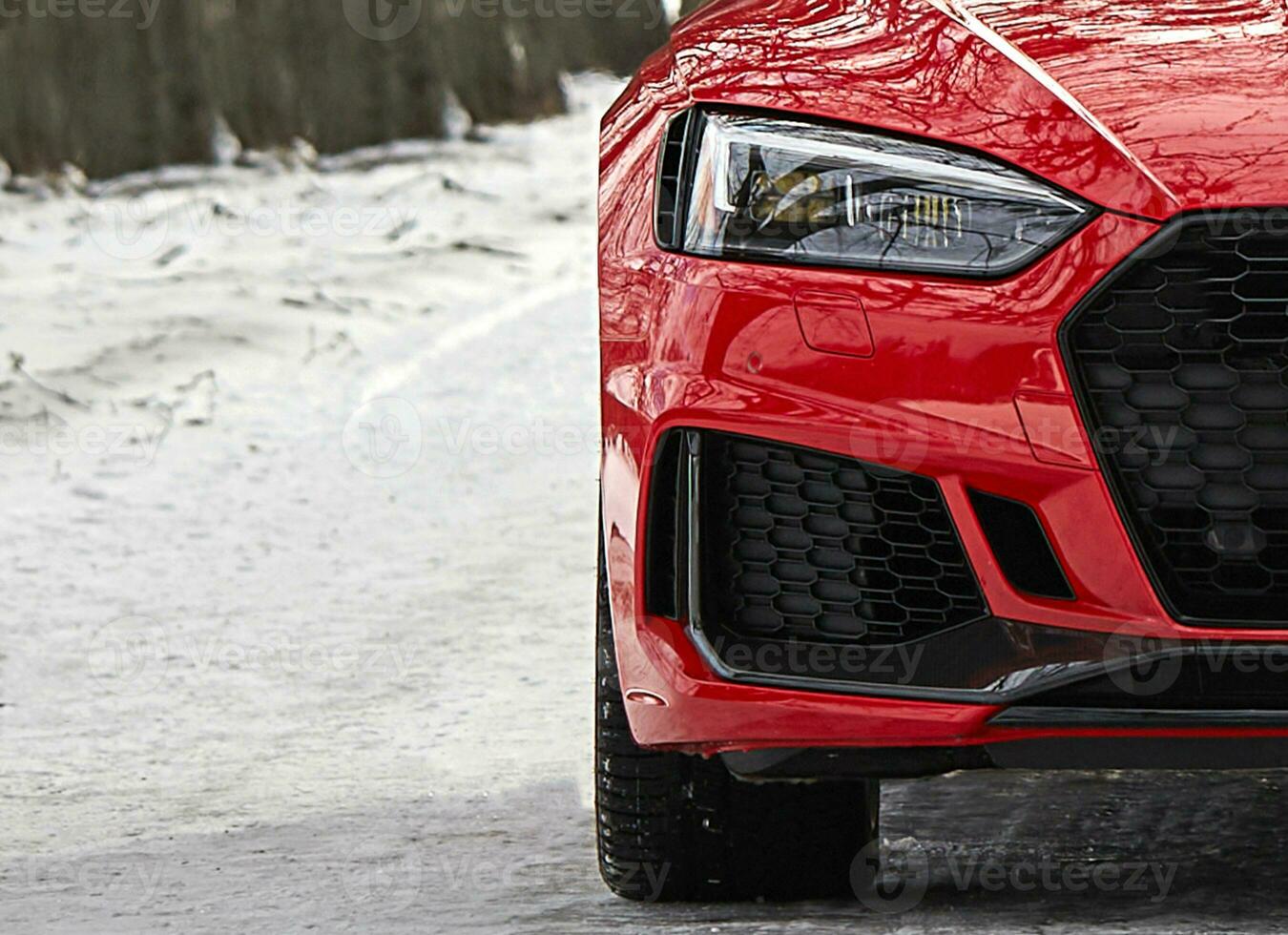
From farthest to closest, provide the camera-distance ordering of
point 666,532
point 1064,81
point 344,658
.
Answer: point 344,658 < point 666,532 < point 1064,81

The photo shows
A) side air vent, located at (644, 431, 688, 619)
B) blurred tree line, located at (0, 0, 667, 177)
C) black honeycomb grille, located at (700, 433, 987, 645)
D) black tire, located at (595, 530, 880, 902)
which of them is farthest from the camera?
blurred tree line, located at (0, 0, 667, 177)

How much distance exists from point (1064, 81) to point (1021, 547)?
0.53 metres

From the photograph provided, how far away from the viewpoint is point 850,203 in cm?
247

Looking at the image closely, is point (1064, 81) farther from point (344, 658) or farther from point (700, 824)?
point (344, 658)

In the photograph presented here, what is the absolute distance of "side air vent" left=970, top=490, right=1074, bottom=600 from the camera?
7.79ft

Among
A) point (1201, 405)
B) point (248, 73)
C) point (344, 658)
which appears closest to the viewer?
point (1201, 405)

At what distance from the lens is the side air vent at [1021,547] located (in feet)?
7.79

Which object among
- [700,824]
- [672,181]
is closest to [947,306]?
[672,181]

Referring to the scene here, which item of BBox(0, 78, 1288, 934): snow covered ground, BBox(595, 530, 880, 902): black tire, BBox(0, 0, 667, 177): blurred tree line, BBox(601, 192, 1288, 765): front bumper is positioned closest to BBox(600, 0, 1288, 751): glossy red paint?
BBox(601, 192, 1288, 765): front bumper

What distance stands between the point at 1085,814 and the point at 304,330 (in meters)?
6.85

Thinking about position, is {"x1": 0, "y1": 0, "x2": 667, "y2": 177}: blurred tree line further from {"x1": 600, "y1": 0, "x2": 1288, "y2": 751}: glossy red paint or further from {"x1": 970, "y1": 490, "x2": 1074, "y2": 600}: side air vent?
{"x1": 970, "y1": 490, "x2": 1074, "y2": 600}: side air vent

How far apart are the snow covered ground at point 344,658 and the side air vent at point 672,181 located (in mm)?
883

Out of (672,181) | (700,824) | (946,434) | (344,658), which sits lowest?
(344,658)

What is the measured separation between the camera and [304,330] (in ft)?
32.1
